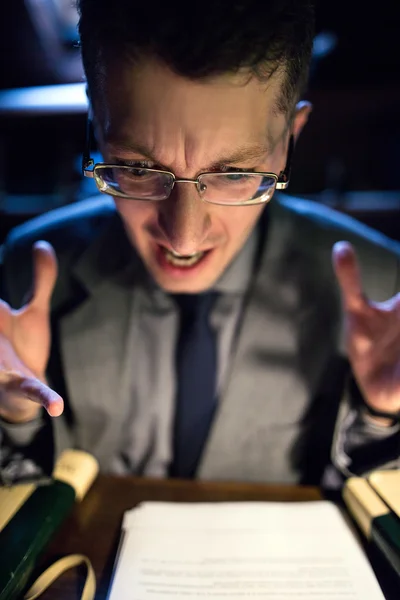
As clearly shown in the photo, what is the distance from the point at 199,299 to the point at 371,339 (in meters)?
0.33

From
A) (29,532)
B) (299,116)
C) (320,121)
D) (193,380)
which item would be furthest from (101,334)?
(320,121)

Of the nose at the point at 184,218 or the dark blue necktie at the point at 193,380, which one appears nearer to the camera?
the nose at the point at 184,218

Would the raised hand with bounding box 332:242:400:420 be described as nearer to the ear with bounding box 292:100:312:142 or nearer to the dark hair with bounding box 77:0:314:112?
the ear with bounding box 292:100:312:142

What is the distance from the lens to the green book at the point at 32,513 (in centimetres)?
63

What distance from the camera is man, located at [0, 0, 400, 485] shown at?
2.28 feet

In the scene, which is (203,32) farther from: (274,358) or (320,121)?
(320,121)

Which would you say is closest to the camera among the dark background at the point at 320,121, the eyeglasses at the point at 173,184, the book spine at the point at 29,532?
the book spine at the point at 29,532

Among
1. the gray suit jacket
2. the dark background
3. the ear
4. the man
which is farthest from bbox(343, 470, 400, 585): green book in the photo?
the dark background

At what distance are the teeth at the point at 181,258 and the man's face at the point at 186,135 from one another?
3 centimetres

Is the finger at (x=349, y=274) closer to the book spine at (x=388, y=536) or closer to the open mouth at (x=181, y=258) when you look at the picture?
the open mouth at (x=181, y=258)

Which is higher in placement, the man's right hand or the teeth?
the teeth

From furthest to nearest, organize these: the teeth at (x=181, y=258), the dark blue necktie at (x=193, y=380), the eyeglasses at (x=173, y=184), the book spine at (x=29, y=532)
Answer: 1. the dark blue necktie at (x=193, y=380)
2. the teeth at (x=181, y=258)
3. the eyeglasses at (x=173, y=184)
4. the book spine at (x=29, y=532)

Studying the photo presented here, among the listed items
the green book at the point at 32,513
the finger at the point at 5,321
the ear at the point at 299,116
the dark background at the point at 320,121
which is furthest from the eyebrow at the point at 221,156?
the dark background at the point at 320,121

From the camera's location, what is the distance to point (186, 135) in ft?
2.27
